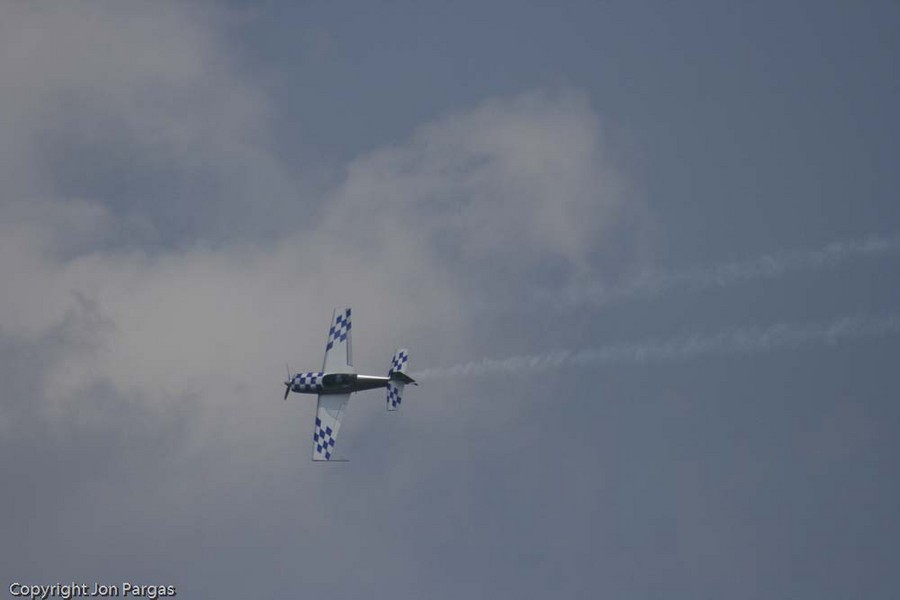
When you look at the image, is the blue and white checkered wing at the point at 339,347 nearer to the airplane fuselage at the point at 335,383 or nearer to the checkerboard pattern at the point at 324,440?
the airplane fuselage at the point at 335,383

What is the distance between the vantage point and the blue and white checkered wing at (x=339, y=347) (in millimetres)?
94125

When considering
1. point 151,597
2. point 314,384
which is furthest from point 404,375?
point 151,597

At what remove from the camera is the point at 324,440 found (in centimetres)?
9262

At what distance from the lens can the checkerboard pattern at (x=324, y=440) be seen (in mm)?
92625

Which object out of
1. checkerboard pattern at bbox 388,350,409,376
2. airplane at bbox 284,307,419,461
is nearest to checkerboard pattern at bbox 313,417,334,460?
airplane at bbox 284,307,419,461

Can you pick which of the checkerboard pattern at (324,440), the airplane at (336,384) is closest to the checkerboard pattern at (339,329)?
the airplane at (336,384)

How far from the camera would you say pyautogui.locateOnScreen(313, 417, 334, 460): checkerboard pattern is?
304ft

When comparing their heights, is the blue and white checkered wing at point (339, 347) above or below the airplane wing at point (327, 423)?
above

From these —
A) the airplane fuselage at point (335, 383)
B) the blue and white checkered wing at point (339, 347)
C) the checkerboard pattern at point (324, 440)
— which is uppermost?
the blue and white checkered wing at point (339, 347)

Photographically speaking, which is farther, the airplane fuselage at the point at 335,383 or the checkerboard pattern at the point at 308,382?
the checkerboard pattern at the point at 308,382

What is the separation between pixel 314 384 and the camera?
308 feet

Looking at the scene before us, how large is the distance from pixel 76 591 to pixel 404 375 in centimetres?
2078

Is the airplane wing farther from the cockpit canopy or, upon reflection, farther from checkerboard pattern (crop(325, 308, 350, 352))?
checkerboard pattern (crop(325, 308, 350, 352))

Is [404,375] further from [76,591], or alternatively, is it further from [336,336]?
[76,591]
